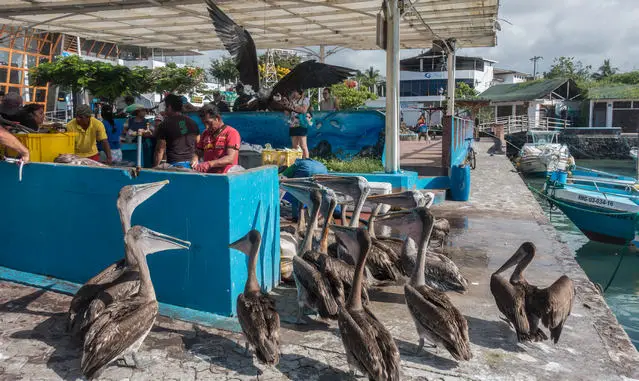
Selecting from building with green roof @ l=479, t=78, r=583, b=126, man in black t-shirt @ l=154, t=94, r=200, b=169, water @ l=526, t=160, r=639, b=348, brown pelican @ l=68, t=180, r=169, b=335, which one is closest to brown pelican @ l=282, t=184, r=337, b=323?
brown pelican @ l=68, t=180, r=169, b=335

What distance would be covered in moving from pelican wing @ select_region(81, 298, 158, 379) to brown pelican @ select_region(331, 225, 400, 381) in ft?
5.16

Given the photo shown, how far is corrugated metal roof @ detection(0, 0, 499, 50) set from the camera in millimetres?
10352

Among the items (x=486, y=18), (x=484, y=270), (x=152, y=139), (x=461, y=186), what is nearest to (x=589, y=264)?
(x=461, y=186)

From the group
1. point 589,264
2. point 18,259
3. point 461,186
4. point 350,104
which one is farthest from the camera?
point 350,104

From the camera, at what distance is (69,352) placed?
4379 millimetres

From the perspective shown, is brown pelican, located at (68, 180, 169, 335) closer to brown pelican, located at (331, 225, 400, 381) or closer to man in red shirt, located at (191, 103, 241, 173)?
man in red shirt, located at (191, 103, 241, 173)

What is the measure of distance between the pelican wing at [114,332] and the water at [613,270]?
10995 mm

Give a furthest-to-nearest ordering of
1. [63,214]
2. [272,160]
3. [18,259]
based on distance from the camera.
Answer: [272,160], [18,259], [63,214]

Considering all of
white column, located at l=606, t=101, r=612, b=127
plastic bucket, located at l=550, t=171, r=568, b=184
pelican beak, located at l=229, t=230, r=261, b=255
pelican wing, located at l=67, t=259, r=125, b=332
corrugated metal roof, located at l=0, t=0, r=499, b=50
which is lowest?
plastic bucket, located at l=550, t=171, r=568, b=184

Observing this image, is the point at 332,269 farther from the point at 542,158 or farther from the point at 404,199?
the point at 542,158

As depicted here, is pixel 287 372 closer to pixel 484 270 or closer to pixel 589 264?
pixel 484 270

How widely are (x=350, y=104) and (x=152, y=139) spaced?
96.4 feet

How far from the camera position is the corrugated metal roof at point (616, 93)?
161 feet

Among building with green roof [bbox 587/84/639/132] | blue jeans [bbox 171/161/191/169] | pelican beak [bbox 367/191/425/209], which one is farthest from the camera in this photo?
building with green roof [bbox 587/84/639/132]
